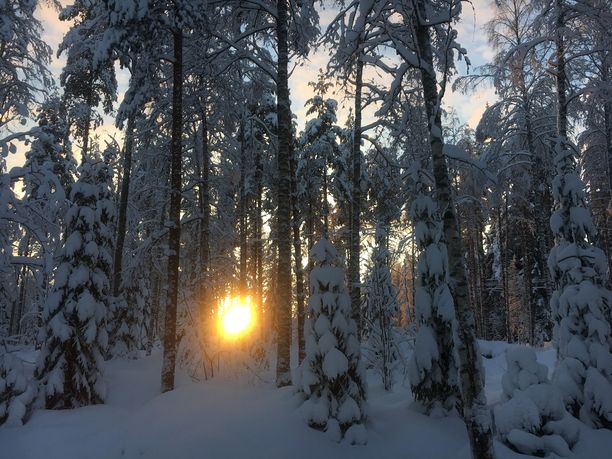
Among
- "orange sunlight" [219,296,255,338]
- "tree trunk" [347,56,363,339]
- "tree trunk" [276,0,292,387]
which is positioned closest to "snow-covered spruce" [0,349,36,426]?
"orange sunlight" [219,296,255,338]

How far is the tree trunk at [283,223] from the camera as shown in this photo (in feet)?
31.3

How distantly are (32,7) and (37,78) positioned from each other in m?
1.68

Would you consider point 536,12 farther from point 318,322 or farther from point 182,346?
point 182,346

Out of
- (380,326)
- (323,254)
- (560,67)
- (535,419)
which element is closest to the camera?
(535,419)

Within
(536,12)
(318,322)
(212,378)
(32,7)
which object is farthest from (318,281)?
(536,12)

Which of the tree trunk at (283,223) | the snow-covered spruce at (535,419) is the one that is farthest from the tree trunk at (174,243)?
the snow-covered spruce at (535,419)

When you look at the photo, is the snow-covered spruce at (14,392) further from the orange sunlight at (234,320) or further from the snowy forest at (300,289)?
the orange sunlight at (234,320)

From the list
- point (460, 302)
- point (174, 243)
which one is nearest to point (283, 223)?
point (174, 243)

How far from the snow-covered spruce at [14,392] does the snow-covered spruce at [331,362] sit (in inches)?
205

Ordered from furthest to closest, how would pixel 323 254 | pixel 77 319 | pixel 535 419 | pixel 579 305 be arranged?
pixel 77 319 < pixel 579 305 < pixel 323 254 < pixel 535 419

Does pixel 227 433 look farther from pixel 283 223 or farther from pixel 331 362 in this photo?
pixel 283 223

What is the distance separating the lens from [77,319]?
9.35 m

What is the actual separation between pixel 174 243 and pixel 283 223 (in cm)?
253

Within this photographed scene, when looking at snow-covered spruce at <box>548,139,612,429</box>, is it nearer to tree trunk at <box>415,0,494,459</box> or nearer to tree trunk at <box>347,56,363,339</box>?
tree trunk at <box>415,0,494,459</box>
